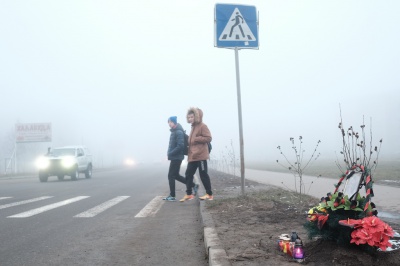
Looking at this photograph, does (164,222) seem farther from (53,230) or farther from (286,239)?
(286,239)

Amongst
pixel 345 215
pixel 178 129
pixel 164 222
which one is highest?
pixel 178 129

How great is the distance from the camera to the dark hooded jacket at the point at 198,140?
7961 mm

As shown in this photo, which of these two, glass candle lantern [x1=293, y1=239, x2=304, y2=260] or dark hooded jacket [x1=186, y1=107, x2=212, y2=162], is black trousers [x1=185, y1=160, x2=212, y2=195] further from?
glass candle lantern [x1=293, y1=239, x2=304, y2=260]

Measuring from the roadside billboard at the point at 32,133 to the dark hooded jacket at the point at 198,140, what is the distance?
37.7 meters

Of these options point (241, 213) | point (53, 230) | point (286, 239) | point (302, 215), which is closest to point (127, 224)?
point (53, 230)

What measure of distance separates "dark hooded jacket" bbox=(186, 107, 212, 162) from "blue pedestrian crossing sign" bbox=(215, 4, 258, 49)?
5.17 ft

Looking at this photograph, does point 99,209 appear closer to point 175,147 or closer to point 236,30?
point 175,147

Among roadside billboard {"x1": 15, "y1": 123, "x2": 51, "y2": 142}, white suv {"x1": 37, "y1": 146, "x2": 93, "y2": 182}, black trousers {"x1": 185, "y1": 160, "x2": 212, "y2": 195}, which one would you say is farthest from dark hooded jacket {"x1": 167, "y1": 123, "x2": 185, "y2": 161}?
roadside billboard {"x1": 15, "y1": 123, "x2": 51, "y2": 142}

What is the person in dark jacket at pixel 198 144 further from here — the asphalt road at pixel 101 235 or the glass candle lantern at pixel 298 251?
the glass candle lantern at pixel 298 251

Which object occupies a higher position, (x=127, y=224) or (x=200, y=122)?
(x=200, y=122)

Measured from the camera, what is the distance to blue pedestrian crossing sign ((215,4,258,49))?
296 inches

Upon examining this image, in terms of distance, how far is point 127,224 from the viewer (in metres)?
6.07

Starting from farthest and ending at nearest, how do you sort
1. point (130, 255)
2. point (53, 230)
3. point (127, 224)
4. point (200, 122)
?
1. point (200, 122)
2. point (127, 224)
3. point (53, 230)
4. point (130, 255)

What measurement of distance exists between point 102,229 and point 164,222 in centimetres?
104
